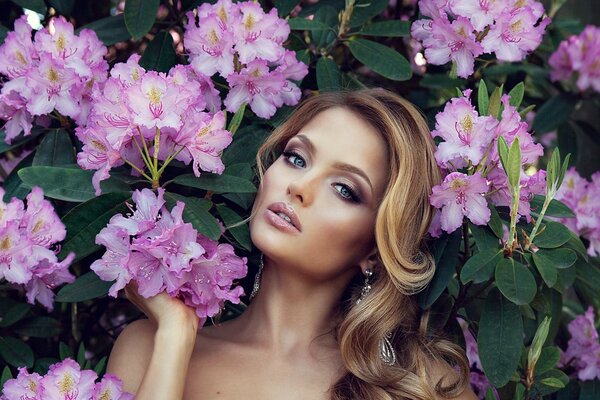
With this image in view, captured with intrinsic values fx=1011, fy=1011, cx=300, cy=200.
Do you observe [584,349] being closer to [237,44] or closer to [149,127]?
[237,44]

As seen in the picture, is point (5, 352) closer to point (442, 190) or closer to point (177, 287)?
point (177, 287)

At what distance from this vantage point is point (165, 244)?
6.40 feet

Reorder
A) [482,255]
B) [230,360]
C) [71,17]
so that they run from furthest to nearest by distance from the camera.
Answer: [71,17] → [230,360] → [482,255]

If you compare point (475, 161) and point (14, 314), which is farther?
point (14, 314)

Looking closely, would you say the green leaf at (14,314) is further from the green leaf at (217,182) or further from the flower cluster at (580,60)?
the flower cluster at (580,60)

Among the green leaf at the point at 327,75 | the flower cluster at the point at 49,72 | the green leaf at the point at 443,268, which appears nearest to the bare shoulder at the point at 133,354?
the flower cluster at the point at 49,72

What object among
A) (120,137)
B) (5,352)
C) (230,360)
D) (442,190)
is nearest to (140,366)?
(230,360)

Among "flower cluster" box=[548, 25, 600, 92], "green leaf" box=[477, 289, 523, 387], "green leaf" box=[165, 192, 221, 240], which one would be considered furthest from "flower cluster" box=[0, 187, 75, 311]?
"flower cluster" box=[548, 25, 600, 92]

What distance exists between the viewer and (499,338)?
2207 millimetres

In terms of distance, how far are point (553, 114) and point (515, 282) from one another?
1135mm

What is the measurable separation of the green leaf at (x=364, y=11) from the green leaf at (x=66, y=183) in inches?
31.2

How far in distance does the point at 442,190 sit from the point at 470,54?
1.35 ft

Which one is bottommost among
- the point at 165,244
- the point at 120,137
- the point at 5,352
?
the point at 5,352

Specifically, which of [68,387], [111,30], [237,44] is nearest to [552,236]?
[237,44]
